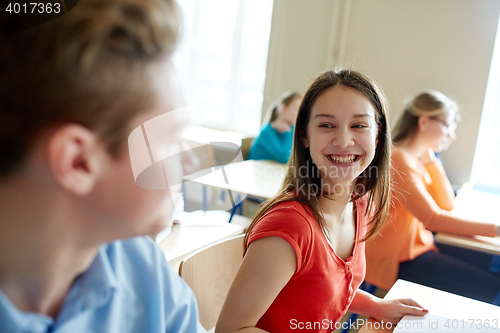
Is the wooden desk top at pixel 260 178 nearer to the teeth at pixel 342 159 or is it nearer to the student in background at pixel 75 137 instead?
the teeth at pixel 342 159

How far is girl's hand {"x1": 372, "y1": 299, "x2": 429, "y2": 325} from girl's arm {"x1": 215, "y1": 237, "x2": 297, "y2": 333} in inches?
14.5

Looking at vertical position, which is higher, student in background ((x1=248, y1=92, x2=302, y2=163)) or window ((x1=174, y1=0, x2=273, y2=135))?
window ((x1=174, y1=0, x2=273, y2=135))

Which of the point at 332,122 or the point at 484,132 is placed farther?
the point at 484,132

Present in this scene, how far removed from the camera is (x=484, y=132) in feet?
12.1

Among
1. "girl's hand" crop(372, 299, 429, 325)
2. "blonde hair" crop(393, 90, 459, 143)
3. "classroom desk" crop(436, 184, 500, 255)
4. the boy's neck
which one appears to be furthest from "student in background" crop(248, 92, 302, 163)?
the boy's neck

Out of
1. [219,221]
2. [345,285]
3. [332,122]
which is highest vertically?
[332,122]

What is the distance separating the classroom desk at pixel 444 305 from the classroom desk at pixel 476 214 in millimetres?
807

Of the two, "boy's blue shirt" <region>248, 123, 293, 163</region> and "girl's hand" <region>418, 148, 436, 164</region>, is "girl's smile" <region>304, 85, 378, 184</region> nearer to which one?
"girl's hand" <region>418, 148, 436, 164</region>

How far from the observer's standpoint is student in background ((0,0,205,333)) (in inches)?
10.6

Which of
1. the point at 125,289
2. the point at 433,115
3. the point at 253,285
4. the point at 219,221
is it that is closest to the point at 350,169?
the point at 253,285

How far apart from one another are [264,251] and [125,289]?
41cm

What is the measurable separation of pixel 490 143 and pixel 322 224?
3.41 meters

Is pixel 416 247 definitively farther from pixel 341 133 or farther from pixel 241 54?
pixel 241 54

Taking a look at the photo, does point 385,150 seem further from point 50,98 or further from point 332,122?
point 50,98
